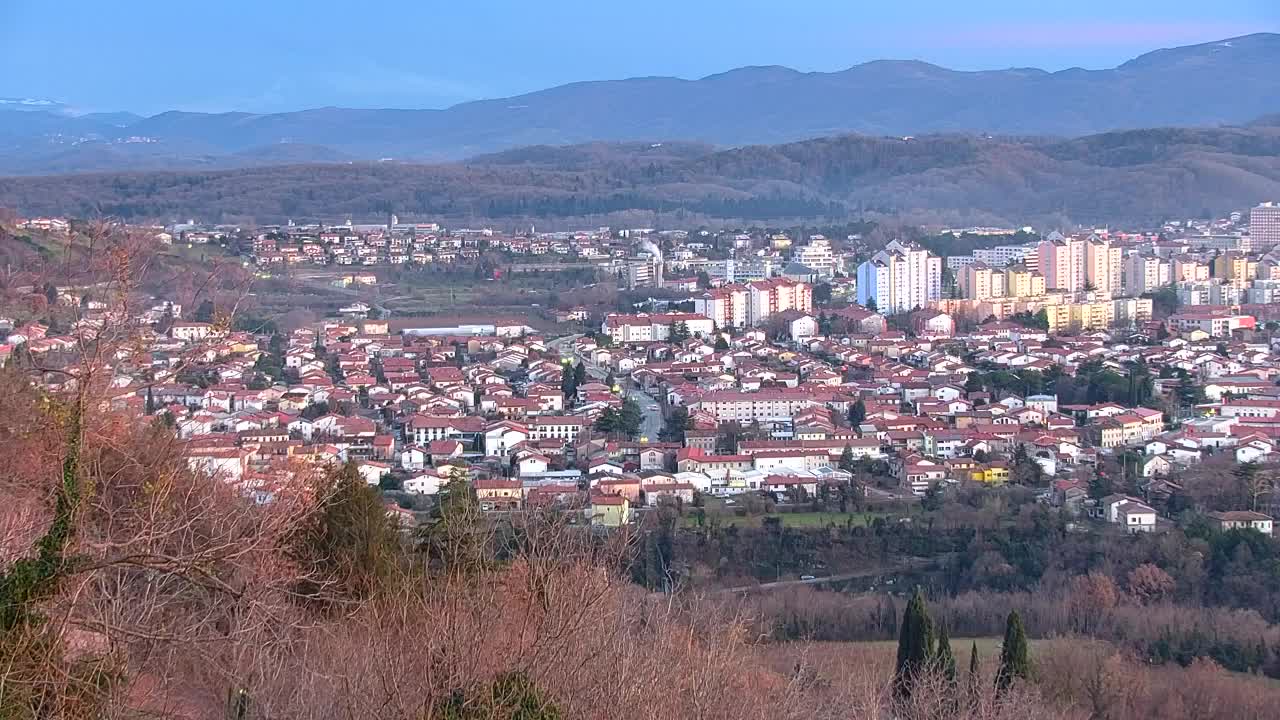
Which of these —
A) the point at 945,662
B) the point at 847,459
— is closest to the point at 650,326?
the point at 847,459

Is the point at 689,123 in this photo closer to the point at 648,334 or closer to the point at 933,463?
the point at 648,334

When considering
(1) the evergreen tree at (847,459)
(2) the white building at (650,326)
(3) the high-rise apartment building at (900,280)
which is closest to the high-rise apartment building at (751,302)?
(2) the white building at (650,326)

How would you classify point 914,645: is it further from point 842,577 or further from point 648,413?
point 648,413

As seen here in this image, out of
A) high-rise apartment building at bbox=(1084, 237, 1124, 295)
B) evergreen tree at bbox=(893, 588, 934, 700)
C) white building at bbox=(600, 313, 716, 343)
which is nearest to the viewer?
evergreen tree at bbox=(893, 588, 934, 700)

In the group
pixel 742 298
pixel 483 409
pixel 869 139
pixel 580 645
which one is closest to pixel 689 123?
pixel 869 139

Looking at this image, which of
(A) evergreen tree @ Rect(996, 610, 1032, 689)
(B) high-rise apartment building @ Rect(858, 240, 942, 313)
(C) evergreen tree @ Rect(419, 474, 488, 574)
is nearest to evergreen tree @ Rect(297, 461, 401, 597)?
(C) evergreen tree @ Rect(419, 474, 488, 574)

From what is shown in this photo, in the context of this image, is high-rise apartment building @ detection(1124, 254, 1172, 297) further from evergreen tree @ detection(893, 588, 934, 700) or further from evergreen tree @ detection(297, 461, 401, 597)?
evergreen tree @ detection(297, 461, 401, 597)

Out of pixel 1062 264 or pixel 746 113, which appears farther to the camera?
pixel 746 113
